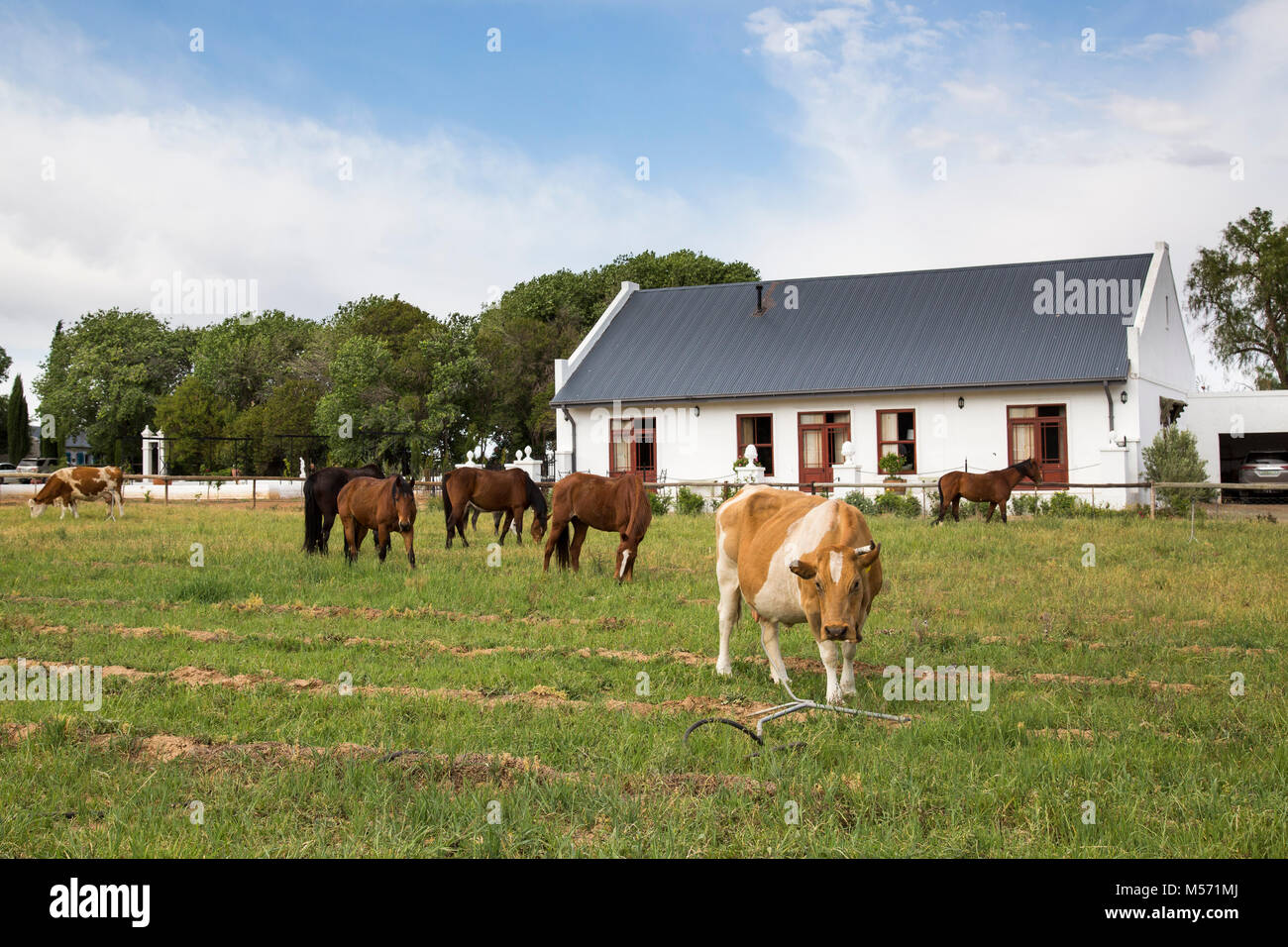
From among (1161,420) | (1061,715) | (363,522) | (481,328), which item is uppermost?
(481,328)

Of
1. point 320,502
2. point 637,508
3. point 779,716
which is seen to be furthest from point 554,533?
point 779,716

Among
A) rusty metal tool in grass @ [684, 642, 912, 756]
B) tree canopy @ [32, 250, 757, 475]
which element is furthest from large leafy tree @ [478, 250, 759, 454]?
rusty metal tool in grass @ [684, 642, 912, 756]

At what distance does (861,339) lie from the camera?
3603 cm

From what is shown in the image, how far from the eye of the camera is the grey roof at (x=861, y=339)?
32.4 m

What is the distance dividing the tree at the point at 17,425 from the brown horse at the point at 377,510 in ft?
236

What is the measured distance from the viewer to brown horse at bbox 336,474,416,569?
16.8 m

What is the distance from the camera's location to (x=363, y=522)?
17.6 meters

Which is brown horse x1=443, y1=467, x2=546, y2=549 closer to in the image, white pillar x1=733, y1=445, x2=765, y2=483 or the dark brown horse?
the dark brown horse

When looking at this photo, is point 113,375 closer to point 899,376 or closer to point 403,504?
point 899,376

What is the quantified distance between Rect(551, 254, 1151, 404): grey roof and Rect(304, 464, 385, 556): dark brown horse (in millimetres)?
18046

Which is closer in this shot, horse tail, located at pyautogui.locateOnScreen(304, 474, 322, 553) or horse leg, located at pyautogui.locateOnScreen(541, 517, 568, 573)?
horse leg, located at pyautogui.locateOnScreen(541, 517, 568, 573)
